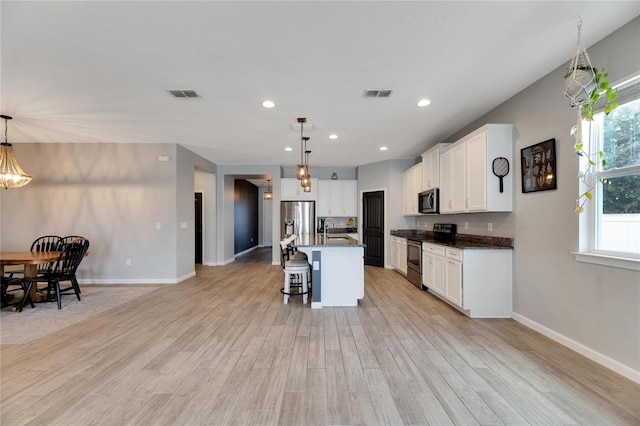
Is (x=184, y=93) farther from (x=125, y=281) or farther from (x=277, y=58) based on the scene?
(x=125, y=281)

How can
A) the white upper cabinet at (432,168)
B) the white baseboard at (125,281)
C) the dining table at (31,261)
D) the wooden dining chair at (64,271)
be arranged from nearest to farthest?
the dining table at (31,261) → the wooden dining chair at (64,271) → the white upper cabinet at (432,168) → the white baseboard at (125,281)

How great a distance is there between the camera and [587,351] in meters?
2.40

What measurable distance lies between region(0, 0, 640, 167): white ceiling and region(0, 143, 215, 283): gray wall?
43.3 inches

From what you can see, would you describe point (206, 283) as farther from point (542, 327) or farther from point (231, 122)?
point (542, 327)

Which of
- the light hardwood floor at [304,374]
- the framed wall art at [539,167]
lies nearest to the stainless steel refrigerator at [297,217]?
the light hardwood floor at [304,374]

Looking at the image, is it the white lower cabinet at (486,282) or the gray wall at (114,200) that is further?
the gray wall at (114,200)

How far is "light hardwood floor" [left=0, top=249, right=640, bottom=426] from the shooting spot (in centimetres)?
174

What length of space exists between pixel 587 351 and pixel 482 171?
6.85ft

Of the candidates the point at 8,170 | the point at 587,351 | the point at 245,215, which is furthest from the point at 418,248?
the point at 245,215

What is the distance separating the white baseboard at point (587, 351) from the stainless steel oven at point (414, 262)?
1715 mm

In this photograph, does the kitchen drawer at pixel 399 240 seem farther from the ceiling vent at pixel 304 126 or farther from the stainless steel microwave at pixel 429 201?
the ceiling vent at pixel 304 126

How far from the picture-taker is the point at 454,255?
11.9 ft

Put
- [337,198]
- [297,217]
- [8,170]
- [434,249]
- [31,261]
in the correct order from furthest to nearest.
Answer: [337,198]
[297,217]
[434,249]
[8,170]
[31,261]

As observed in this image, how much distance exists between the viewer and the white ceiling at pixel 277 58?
1945 mm
